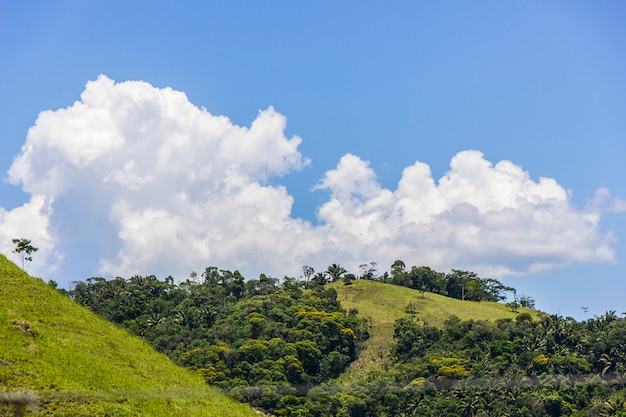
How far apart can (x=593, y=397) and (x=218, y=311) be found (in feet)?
330

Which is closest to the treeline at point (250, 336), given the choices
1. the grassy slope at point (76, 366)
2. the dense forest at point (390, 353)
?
the dense forest at point (390, 353)

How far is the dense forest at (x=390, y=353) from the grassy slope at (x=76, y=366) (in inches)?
2987

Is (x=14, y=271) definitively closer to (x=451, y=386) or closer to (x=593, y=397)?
(x=451, y=386)

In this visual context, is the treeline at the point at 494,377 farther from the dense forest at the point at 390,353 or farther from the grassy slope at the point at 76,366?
the grassy slope at the point at 76,366

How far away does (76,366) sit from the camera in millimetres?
38344

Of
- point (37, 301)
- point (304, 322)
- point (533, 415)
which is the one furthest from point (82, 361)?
point (304, 322)

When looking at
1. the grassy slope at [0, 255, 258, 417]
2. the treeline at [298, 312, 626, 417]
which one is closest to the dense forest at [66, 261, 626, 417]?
the treeline at [298, 312, 626, 417]

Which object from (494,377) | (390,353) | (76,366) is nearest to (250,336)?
(390,353)

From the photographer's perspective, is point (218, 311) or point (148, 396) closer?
point (148, 396)

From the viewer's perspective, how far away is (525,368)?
505 feet

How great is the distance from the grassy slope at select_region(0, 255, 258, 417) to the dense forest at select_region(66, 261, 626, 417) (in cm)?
7587

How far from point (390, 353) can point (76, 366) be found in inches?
5791

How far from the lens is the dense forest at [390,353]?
140000mm

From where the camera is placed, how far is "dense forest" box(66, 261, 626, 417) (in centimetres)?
14000
